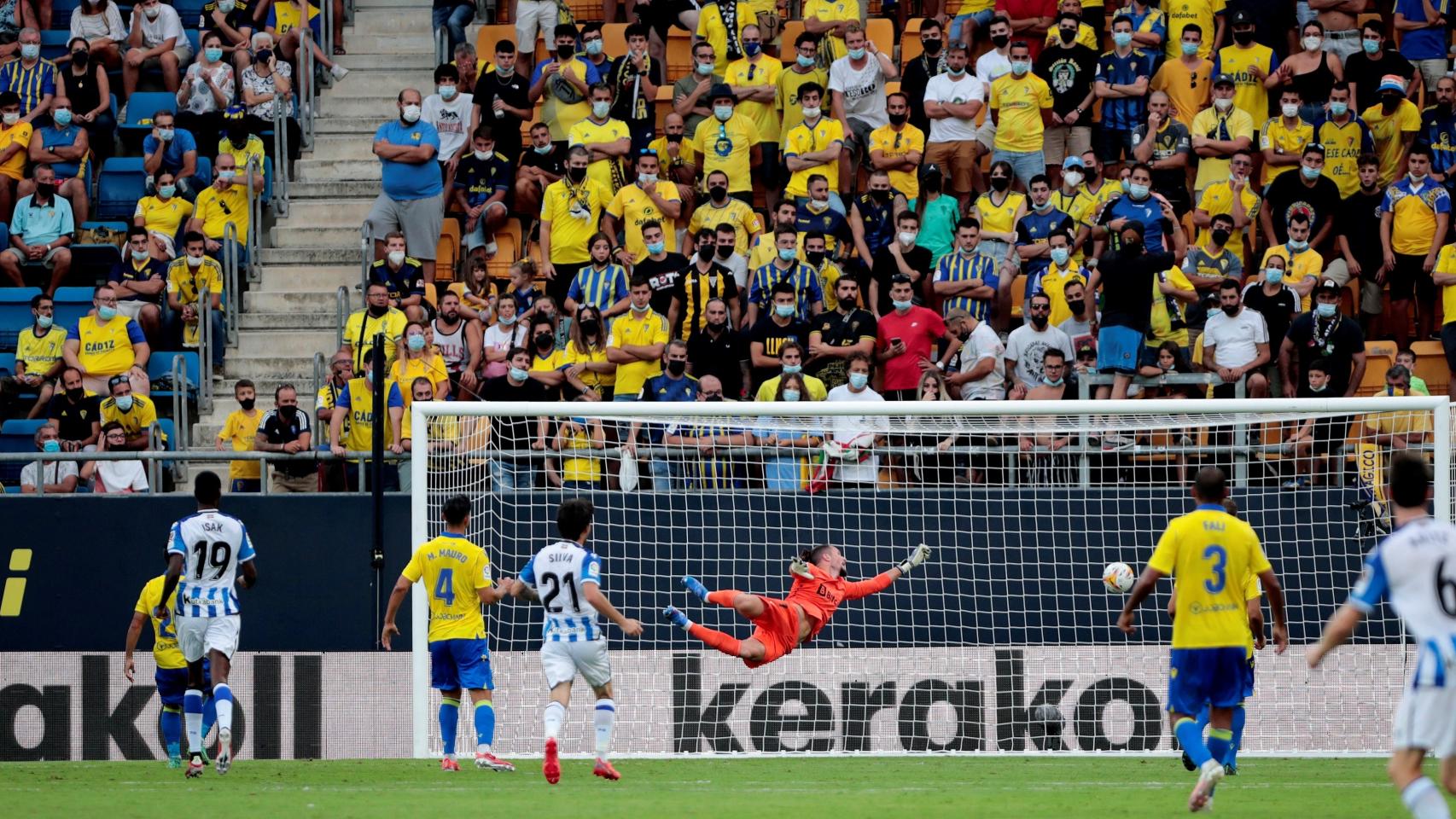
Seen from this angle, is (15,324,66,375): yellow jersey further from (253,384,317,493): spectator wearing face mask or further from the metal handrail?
(253,384,317,493): spectator wearing face mask

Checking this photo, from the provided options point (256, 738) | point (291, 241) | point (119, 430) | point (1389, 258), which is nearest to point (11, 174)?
point (291, 241)

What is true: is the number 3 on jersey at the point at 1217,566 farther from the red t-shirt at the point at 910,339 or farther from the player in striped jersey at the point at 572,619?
the red t-shirt at the point at 910,339

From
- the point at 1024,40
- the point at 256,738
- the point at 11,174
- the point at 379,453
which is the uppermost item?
the point at 1024,40

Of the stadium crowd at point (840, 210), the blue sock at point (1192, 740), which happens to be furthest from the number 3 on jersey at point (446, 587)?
the blue sock at point (1192, 740)

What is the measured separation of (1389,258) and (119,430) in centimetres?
1216

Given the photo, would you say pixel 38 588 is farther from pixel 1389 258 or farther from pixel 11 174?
pixel 1389 258

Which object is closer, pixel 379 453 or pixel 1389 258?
pixel 379 453

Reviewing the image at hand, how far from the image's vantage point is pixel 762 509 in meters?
15.2

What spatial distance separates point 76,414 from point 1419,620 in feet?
43.8

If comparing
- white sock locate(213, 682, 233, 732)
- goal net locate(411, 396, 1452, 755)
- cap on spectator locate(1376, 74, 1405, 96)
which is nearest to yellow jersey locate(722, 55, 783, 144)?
goal net locate(411, 396, 1452, 755)

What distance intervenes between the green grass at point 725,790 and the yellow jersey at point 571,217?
22.4ft

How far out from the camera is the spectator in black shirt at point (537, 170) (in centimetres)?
1941

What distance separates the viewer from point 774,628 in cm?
1356

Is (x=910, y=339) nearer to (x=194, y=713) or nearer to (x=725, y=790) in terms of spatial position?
(x=725, y=790)
